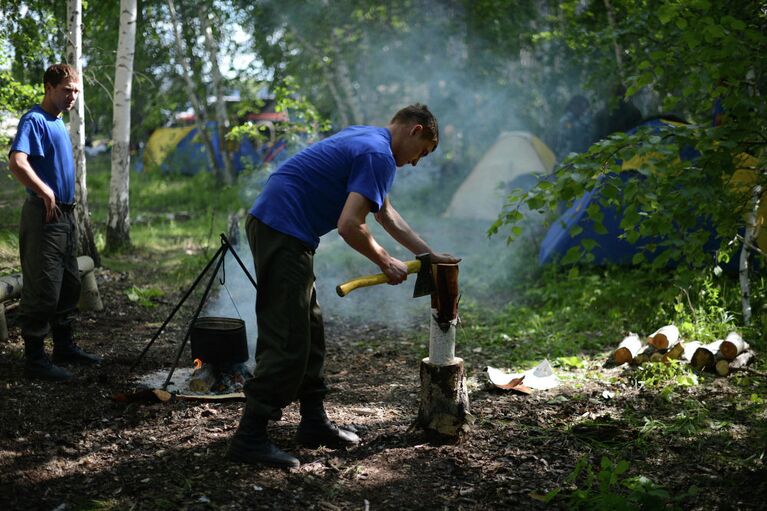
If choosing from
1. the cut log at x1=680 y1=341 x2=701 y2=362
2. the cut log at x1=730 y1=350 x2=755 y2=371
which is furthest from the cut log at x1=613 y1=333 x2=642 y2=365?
the cut log at x1=730 y1=350 x2=755 y2=371

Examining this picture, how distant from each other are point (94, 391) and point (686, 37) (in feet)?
13.6

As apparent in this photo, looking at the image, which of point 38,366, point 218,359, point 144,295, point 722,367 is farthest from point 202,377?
point 722,367

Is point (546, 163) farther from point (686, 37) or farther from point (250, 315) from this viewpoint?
point (686, 37)

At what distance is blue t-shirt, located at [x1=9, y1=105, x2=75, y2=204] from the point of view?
15.2ft

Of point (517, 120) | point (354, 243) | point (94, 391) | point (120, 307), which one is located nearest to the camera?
point (354, 243)

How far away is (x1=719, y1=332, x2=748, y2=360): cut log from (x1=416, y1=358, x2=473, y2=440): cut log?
7.62 feet

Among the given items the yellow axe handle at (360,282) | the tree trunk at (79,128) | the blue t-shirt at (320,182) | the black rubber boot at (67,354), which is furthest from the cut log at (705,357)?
the tree trunk at (79,128)

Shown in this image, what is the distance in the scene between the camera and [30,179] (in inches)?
180

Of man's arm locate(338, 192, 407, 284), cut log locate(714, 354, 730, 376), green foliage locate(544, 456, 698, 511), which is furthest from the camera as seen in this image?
cut log locate(714, 354, 730, 376)

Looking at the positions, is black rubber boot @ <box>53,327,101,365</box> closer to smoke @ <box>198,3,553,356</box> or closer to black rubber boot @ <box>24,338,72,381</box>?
black rubber boot @ <box>24,338,72,381</box>

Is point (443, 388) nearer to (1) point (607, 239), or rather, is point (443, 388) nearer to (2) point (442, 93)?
(1) point (607, 239)

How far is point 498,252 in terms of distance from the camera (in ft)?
32.2

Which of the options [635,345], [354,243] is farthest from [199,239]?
[354,243]

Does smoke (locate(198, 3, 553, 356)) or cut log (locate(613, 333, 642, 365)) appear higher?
smoke (locate(198, 3, 553, 356))
